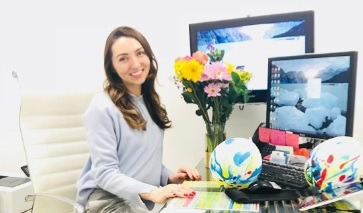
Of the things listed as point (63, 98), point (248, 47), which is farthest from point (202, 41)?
point (63, 98)

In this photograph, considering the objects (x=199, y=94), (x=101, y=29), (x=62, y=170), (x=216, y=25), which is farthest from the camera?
(x=101, y=29)

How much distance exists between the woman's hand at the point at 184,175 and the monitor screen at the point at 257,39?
484 mm

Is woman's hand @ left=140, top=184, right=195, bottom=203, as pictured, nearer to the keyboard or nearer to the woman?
the woman

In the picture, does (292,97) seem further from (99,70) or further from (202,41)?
(99,70)

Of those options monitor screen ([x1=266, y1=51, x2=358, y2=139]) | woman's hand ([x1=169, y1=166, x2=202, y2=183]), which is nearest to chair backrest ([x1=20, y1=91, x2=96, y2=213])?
woman's hand ([x1=169, y1=166, x2=202, y2=183])

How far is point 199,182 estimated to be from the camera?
43.0 inches

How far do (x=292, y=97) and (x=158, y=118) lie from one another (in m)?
0.54

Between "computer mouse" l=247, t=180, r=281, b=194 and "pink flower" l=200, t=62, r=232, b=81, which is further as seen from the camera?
"pink flower" l=200, t=62, r=232, b=81

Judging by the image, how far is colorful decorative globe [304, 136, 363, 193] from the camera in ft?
2.60

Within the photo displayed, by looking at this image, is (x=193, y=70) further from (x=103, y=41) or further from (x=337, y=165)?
(x=103, y=41)

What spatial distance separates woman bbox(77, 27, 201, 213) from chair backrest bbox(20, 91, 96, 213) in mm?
167

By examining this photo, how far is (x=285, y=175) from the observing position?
1013 millimetres

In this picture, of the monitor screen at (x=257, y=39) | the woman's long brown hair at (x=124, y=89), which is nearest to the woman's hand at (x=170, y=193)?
the woman's long brown hair at (x=124, y=89)

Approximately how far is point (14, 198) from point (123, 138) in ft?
2.96
